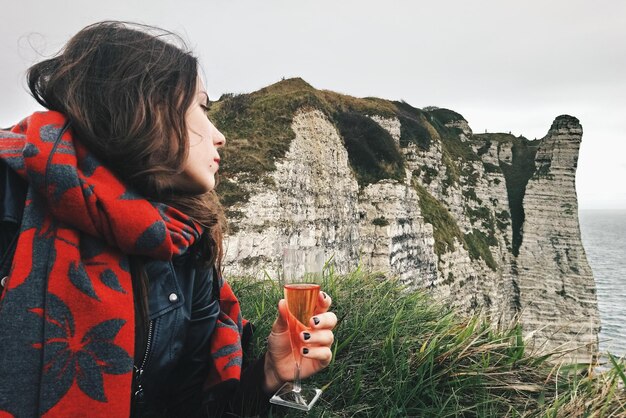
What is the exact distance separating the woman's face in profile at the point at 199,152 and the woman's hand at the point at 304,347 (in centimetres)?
69

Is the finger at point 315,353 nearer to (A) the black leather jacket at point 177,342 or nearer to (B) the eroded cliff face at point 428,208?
(A) the black leather jacket at point 177,342

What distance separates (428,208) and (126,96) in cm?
2396

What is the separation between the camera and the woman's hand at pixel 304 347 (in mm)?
1906

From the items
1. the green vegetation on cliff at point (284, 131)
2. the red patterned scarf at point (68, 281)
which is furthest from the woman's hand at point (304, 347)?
the green vegetation on cliff at point (284, 131)

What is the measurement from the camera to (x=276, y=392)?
2.26 meters

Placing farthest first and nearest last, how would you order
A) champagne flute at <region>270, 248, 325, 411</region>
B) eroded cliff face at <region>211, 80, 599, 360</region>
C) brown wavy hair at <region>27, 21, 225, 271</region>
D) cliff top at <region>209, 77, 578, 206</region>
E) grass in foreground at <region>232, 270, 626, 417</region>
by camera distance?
cliff top at <region>209, 77, 578, 206</region> → eroded cliff face at <region>211, 80, 599, 360</region> → grass in foreground at <region>232, 270, 626, 417</region> → champagne flute at <region>270, 248, 325, 411</region> → brown wavy hair at <region>27, 21, 225, 271</region>

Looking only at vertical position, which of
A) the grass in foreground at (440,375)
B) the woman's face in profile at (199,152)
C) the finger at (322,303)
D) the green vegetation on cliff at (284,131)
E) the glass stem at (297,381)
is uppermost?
the green vegetation on cliff at (284,131)

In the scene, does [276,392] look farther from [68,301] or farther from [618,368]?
[618,368]

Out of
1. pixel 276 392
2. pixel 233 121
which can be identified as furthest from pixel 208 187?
pixel 233 121

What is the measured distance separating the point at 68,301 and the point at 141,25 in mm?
1312

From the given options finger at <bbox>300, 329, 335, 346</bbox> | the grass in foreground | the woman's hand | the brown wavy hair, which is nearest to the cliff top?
the grass in foreground

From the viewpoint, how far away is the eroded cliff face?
567 inches

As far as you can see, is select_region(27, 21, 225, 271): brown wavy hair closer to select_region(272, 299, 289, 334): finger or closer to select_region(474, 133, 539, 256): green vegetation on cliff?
select_region(272, 299, 289, 334): finger

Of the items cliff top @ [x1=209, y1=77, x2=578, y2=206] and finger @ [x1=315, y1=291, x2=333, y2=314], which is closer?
finger @ [x1=315, y1=291, x2=333, y2=314]
